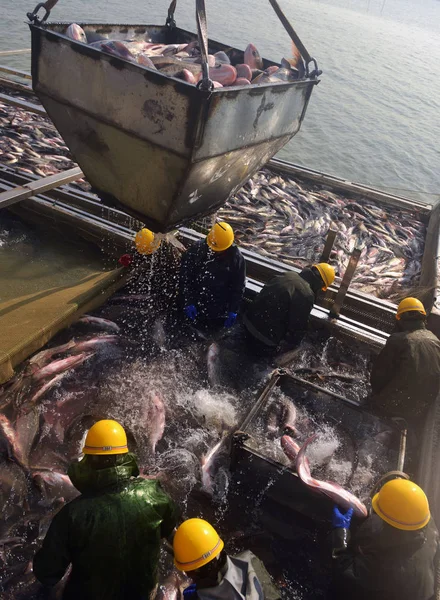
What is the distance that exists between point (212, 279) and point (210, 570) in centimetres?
378

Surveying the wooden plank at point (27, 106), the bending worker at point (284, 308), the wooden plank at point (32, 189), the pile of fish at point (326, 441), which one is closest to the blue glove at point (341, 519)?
the pile of fish at point (326, 441)

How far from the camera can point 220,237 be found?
5.82m

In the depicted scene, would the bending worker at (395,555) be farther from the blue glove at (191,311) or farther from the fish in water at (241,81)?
the fish in water at (241,81)

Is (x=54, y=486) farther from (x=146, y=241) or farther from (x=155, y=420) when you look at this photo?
(x=146, y=241)

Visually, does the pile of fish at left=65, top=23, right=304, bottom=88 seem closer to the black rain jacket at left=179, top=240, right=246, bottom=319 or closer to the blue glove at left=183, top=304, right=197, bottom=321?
the black rain jacket at left=179, top=240, right=246, bottom=319

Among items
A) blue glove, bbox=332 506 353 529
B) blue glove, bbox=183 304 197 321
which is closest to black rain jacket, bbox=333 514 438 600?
blue glove, bbox=332 506 353 529

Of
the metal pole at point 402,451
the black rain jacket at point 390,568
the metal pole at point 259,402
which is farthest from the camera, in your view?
the metal pole at point 259,402

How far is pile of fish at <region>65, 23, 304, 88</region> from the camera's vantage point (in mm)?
3854

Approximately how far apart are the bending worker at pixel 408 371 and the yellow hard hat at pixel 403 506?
155cm

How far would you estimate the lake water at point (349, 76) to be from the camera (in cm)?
1898

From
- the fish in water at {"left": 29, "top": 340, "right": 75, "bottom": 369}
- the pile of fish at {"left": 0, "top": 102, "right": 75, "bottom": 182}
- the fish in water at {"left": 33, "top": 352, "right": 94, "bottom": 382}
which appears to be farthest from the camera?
the pile of fish at {"left": 0, "top": 102, "right": 75, "bottom": 182}

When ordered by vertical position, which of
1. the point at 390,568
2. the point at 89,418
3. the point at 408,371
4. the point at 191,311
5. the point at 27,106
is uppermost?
the point at 27,106

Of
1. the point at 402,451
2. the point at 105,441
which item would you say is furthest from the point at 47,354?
the point at 402,451

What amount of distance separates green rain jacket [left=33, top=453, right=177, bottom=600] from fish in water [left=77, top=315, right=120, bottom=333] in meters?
3.12
